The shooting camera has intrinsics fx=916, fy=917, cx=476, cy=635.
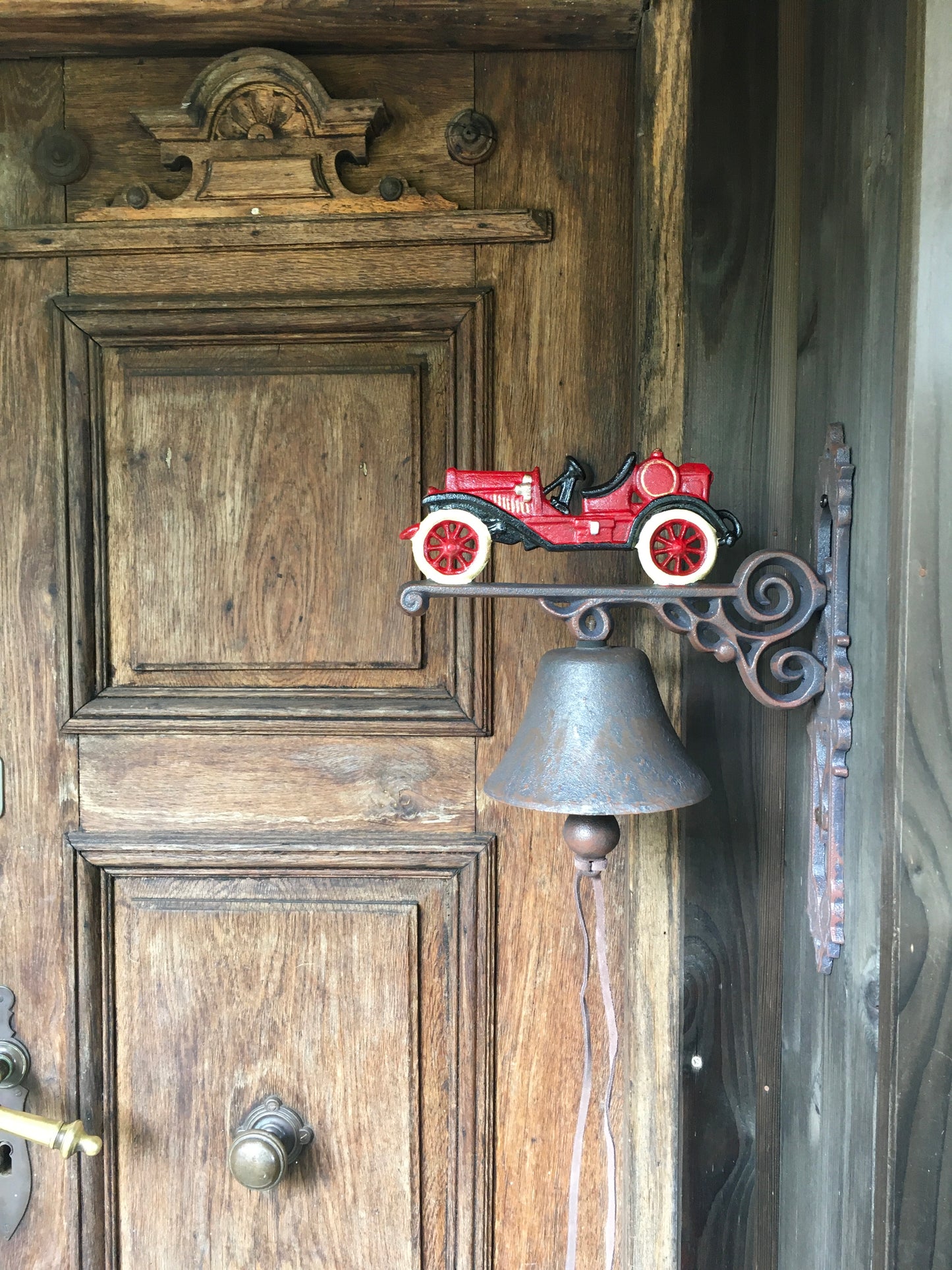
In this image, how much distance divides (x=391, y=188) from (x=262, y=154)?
0.42 feet

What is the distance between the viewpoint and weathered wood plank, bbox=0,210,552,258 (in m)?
0.88

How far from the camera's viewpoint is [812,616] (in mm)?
662

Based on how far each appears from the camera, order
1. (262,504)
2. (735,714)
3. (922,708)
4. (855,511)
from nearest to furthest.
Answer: (922,708)
(855,511)
(735,714)
(262,504)

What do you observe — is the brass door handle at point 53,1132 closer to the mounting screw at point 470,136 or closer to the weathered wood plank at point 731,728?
the weathered wood plank at point 731,728

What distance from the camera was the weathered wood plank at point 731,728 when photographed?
2.52ft

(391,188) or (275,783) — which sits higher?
(391,188)

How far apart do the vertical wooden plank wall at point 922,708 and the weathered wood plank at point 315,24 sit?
0.41 meters

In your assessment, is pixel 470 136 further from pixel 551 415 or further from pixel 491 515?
pixel 491 515

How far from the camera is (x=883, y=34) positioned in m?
0.57

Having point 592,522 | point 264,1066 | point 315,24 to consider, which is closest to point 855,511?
point 592,522

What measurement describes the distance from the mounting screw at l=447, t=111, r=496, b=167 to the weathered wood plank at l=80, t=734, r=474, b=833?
565mm

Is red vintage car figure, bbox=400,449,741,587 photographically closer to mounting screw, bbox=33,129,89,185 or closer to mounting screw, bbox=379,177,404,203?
mounting screw, bbox=379,177,404,203

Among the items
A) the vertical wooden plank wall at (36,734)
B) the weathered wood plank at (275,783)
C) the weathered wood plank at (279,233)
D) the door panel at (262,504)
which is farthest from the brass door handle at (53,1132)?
the weathered wood plank at (279,233)

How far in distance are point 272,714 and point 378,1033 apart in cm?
34
